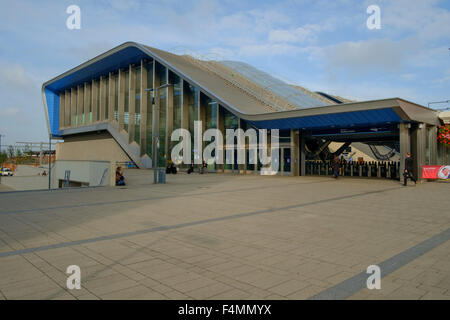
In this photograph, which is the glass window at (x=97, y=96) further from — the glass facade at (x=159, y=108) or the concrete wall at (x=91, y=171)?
the concrete wall at (x=91, y=171)

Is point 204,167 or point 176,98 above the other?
point 176,98

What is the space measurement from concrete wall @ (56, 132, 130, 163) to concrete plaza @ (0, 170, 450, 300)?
34520 mm

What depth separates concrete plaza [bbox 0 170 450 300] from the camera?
383 cm

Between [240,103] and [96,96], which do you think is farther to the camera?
[96,96]

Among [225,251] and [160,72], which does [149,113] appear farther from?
[225,251]

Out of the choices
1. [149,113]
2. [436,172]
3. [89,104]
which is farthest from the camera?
[89,104]

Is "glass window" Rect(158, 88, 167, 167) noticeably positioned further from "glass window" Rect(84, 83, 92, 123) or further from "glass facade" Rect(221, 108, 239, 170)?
"glass window" Rect(84, 83, 92, 123)

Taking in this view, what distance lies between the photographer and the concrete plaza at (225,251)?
12.6 feet

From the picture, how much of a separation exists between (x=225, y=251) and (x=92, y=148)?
1891 inches

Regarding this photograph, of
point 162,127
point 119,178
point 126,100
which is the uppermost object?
point 126,100

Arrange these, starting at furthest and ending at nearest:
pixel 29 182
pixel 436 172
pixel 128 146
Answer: pixel 128 146 < pixel 29 182 < pixel 436 172

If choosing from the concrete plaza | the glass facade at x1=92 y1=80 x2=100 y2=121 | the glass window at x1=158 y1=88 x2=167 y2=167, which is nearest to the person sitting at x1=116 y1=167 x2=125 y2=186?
the concrete plaza

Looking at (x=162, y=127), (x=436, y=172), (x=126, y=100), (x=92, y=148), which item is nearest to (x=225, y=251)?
(x=436, y=172)

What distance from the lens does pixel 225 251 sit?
546 cm
